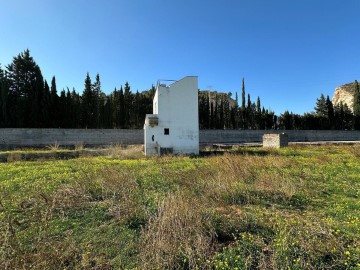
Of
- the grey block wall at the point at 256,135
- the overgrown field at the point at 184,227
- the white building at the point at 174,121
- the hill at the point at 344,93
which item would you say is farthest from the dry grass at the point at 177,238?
the hill at the point at 344,93

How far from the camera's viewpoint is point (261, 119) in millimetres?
47094

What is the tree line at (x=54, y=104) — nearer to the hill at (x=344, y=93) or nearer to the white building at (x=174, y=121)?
the white building at (x=174, y=121)

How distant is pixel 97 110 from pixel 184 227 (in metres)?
36.9

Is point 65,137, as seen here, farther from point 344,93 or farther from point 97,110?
point 344,93

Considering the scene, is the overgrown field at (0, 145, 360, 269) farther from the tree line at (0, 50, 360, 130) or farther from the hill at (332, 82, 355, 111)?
the hill at (332, 82, 355, 111)

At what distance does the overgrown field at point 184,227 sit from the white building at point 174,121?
12.7m

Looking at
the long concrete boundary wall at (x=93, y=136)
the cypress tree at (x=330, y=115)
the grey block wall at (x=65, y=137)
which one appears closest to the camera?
the grey block wall at (x=65, y=137)

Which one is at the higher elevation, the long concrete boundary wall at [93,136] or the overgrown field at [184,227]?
the long concrete boundary wall at [93,136]

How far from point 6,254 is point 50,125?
3429cm

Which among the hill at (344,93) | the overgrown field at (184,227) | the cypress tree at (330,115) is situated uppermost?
the hill at (344,93)

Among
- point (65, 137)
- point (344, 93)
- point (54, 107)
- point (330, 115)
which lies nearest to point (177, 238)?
point (65, 137)

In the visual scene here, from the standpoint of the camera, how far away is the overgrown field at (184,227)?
3551 mm

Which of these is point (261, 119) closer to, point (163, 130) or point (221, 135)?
point (221, 135)

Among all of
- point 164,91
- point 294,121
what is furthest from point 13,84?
point 294,121
